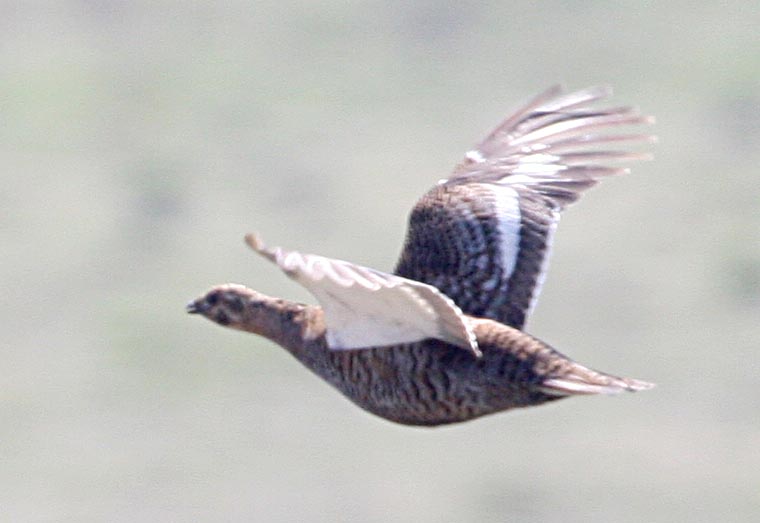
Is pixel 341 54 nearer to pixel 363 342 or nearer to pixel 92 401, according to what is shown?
pixel 92 401

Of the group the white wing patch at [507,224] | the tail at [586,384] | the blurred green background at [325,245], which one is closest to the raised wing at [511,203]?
the white wing patch at [507,224]

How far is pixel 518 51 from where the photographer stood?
71.9 meters

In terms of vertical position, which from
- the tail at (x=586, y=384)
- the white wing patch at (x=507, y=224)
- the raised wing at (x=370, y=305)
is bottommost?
the tail at (x=586, y=384)

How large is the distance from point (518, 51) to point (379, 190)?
16349 millimetres

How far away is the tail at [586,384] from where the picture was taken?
49.5ft

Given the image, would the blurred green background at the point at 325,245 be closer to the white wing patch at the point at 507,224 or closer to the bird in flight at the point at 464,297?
the bird in flight at the point at 464,297

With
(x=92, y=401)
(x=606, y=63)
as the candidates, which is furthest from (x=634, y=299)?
(x=606, y=63)

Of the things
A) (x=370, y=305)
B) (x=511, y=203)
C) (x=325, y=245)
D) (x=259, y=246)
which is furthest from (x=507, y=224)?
(x=325, y=245)

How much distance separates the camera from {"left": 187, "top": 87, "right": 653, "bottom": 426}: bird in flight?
49.9 feet

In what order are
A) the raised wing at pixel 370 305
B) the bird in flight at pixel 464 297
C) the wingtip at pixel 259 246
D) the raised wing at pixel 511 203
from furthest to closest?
the raised wing at pixel 511 203 → the bird in flight at pixel 464 297 → the raised wing at pixel 370 305 → the wingtip at pixel 259 246

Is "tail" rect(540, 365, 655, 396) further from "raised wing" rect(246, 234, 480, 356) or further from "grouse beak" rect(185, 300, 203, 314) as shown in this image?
"grouse beak" rect(185, 300, 203, 314)

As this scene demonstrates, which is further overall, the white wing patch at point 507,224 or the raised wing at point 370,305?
the white wing patch at point 507,224

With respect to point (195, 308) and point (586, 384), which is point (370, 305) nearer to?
point (586, 384)

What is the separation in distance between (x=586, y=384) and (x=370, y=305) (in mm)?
1298
